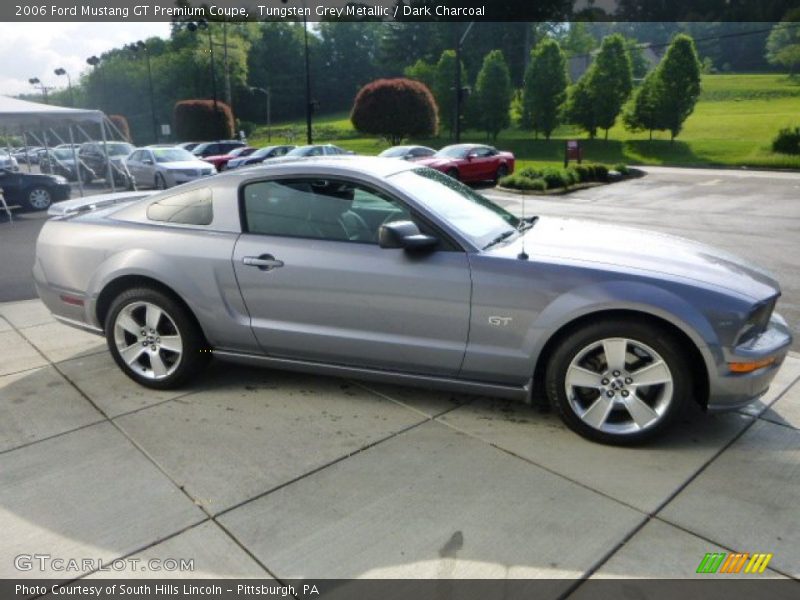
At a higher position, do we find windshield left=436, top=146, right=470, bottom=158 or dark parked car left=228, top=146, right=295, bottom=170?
windshield left=436, top=146, right=470, bottom=158

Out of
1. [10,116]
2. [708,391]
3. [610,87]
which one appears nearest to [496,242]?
[708,391]

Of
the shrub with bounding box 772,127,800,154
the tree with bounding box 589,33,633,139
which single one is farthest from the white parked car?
the tree with bounding box 589,33,633,139

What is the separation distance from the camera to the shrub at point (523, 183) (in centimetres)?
1914

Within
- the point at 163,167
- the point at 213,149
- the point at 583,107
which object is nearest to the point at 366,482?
the point at 163,167

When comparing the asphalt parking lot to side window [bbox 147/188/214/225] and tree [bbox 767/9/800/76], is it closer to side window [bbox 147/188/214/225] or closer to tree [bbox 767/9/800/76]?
side window [bbox 147/188/214/225]

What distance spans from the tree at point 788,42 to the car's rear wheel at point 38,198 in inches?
2539

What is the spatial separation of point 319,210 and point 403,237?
0.67 metres

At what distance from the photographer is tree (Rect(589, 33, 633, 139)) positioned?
38375 mm

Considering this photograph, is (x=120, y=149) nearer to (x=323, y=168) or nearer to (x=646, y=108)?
(x=323, y=168)

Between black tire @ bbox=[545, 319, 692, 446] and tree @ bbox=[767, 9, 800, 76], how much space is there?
6785cm

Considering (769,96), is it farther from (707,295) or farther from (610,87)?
(707,295)

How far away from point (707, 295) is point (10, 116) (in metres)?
13.4

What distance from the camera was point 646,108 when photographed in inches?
1454

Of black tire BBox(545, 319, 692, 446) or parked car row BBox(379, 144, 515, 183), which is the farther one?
parked car row BBox(379, 144, 515, 183)
